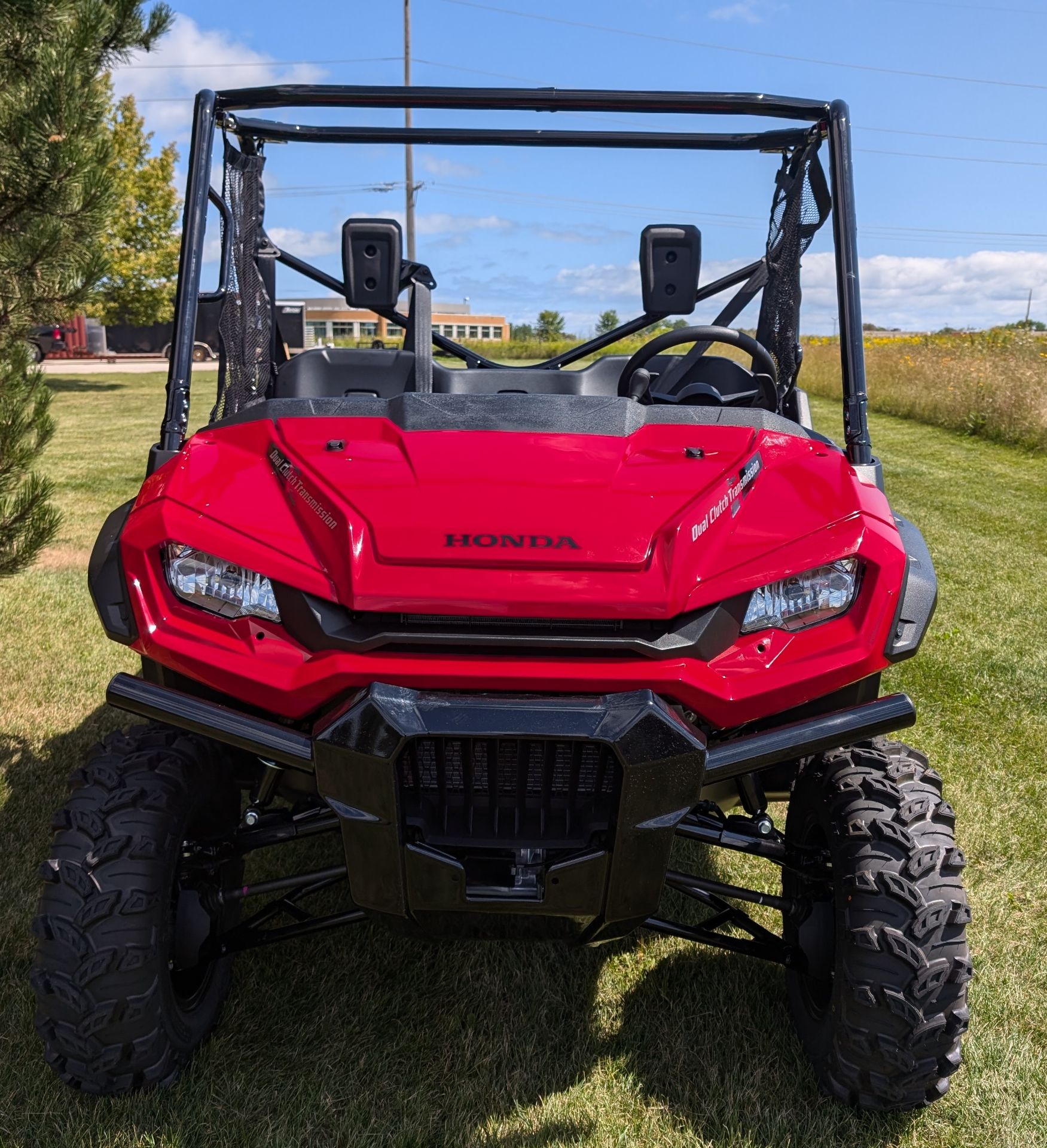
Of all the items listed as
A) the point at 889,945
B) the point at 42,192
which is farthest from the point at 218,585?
the point at 42,192

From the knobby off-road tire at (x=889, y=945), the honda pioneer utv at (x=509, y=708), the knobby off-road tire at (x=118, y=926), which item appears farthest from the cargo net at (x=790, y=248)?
the knobby off-road tire at (x=118, y=926)

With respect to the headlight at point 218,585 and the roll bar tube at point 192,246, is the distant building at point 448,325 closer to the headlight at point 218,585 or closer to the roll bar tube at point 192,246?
the roll bar tube at point 192,246

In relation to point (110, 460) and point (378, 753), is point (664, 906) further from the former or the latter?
point (110, 460)

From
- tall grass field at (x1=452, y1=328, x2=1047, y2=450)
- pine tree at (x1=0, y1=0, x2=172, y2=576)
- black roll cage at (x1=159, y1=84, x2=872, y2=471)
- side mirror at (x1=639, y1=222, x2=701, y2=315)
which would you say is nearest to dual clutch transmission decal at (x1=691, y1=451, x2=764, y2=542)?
black roll cage at (x1=159, y1=84, x2=872, y2=471)

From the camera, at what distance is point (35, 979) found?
6.52 ft

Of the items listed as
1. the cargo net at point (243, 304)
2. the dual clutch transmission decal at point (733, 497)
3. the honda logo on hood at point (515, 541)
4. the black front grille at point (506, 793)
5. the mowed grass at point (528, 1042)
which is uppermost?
the cargo net at point (243, 304)

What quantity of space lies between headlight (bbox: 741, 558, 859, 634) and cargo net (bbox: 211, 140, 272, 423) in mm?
1621

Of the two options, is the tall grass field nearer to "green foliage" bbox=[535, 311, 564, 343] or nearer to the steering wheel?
"green foliage" bbox=[535, 311, 564, 343]

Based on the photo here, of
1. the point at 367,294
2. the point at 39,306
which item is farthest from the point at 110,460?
the point at 367,294

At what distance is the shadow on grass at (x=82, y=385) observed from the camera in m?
21.0

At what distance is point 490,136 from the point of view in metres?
3.12

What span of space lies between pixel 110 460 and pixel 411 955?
9243mm

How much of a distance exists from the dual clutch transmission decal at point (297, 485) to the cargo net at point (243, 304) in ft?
2.79

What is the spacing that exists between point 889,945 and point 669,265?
1738 mm
